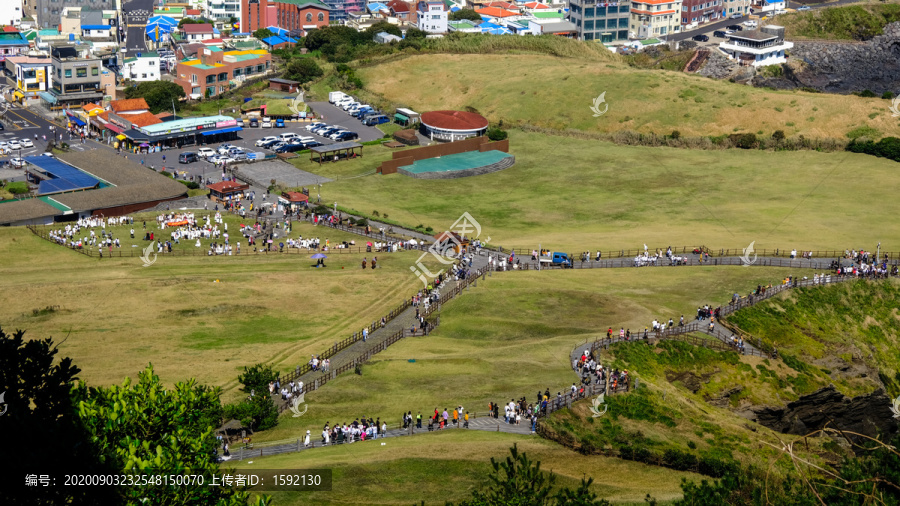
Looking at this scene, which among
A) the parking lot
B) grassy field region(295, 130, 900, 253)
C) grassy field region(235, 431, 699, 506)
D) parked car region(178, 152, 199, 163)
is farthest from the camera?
parked car region(178, 152, 199, 163)

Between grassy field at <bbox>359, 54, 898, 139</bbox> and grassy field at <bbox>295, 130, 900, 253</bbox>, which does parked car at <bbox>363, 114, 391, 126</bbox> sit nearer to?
grassy field at <bbox>359, 54, 898, 139</bbox>

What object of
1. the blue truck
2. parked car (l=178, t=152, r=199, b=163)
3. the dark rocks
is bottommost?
the dark rocks

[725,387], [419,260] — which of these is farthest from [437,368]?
[419,260]

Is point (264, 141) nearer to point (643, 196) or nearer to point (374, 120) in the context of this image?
point (374, 120)

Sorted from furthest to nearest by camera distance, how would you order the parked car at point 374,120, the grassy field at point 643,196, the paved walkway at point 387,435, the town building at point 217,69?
the town building at point 217,69, the parked car at point 374,120, the grassy field at point 643,196, the paved walkway at point 387,435

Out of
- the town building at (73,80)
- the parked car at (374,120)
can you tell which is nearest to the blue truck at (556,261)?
the parked car at (374,120)

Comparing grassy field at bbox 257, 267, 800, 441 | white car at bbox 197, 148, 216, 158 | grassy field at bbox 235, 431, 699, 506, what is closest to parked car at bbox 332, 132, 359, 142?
white car at bbox 197, 148, 216, 158

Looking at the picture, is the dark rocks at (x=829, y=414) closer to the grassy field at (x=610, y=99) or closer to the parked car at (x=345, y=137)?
the grassy field at (x=610, y=99)
